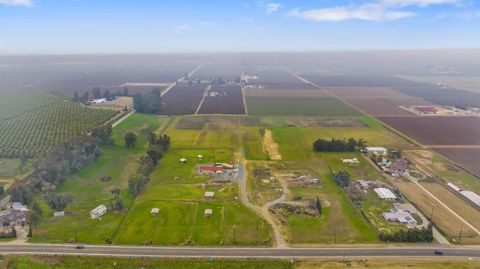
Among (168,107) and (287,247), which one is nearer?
(287,247)

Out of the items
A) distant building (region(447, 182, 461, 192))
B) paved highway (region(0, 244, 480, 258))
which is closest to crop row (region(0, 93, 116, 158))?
paved highway (region(0, 244, 480, 258))

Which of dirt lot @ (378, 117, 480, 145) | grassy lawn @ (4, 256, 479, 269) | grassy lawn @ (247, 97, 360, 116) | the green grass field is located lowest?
grassy lawn @ (4, 256, 479, 269)

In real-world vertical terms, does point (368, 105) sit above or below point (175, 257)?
above

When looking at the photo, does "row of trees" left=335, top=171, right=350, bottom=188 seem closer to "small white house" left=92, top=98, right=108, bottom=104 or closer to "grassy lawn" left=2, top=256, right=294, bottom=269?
"grassy lawn" left=2, top=256, right=294, bottom=269

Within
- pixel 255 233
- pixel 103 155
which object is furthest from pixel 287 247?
pixel 103 155

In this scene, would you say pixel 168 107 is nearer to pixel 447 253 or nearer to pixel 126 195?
pixel 126 195

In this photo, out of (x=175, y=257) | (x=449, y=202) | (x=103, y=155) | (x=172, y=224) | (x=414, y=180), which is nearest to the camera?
(x=175, y=257)

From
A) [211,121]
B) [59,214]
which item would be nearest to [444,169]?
[211,121]
